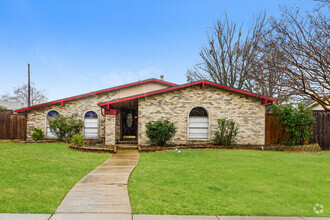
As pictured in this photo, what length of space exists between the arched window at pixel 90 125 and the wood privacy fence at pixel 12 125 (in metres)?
4.39

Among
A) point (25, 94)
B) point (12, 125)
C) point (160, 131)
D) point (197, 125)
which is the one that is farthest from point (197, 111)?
point (25, 94)

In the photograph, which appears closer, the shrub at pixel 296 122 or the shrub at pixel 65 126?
the shrub at pixel 296 122

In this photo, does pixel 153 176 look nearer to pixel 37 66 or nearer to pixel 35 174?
pixel 35 174

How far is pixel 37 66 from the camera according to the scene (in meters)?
27.7

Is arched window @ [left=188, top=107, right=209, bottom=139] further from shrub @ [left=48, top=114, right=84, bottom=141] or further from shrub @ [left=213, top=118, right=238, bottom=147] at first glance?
shrub @ [left=48, top=114, right=84, bottom=141]

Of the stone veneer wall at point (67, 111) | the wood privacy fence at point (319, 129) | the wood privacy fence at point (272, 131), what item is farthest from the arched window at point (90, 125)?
the wood privacy fence at point (319, 129)

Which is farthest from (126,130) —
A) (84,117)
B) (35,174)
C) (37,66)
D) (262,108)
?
(37,66)

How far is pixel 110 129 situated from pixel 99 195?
8890 millimetres

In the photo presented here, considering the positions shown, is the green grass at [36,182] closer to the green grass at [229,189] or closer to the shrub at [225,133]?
the green grass at [229,189]

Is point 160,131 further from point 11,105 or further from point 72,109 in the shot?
point 11,105

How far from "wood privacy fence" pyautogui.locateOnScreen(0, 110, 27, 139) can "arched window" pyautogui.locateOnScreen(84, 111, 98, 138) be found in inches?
173

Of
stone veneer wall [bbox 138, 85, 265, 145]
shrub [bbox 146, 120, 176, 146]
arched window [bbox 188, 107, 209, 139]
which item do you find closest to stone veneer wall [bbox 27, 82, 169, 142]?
stone veneer wall [bbox 138, 85, 265, 145]

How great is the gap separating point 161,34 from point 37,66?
59.2ft

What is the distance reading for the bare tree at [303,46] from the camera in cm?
1073
